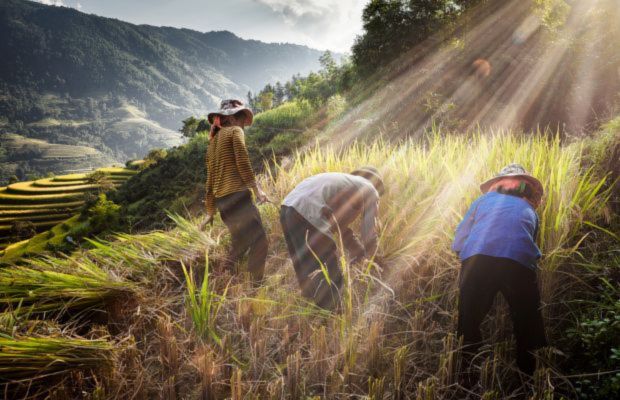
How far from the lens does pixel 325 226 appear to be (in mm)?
2182

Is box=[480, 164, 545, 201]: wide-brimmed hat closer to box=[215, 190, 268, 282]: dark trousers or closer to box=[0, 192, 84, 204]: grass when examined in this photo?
box=[215, 190, 268, 282]: dark trousers

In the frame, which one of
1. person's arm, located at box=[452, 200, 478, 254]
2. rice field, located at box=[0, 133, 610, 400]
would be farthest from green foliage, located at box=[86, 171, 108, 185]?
person's arm, located at box=[452, 200, 478, 254]

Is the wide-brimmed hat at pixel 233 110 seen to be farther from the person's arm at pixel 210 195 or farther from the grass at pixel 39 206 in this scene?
the grass at pixel 39 206

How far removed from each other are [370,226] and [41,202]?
2829 inches

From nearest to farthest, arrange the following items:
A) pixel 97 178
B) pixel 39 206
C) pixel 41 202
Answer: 1. pixel 39 206
2. pixel 41 202
3. pixel 97 178

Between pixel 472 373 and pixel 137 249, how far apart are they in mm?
2556

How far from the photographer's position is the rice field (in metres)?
1.57

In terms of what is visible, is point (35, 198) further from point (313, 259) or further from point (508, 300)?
point (508, 300)

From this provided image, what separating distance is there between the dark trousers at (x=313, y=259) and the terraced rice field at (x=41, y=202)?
173ft

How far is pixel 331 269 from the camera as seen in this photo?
81.4 inches

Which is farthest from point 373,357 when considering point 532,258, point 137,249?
point 137,249

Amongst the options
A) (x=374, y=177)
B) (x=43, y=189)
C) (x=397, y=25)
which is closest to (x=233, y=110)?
(x=374, y=177)

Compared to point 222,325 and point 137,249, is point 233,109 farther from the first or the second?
point 222,325

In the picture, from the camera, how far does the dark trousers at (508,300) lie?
1.55 m
